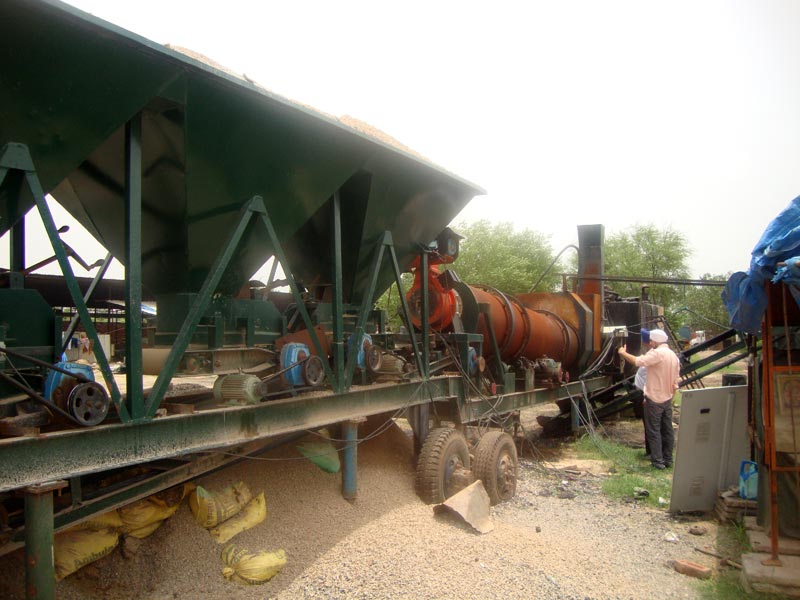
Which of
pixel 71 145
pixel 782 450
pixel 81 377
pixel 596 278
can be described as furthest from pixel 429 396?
pixel 596 278

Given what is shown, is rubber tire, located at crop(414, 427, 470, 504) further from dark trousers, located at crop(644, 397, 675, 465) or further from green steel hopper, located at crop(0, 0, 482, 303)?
dark trousers, located at crop(644, 397, 675, 465)

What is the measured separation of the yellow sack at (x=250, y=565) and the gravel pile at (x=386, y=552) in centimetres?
6

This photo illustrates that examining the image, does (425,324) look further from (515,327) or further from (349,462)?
(515,327)

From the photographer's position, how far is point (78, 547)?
12.3ft

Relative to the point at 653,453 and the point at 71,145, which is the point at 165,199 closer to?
the point at 71,145

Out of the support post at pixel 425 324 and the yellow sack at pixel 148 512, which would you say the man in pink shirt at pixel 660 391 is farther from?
the yellow sack at pixel 148 512

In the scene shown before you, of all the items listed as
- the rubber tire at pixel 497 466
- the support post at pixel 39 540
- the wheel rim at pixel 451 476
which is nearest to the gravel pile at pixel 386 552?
the rubber tire at pixel 497 466

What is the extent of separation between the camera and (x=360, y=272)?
19.7 ft

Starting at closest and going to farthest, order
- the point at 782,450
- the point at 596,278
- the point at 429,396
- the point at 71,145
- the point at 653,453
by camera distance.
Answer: the point at 71,145, the point at 782,450, the point at 429,396, the point at 653,453, the point at 596,278

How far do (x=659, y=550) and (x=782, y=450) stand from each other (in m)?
1.40

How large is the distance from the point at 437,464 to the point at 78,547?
3.20 metres

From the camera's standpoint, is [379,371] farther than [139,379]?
Yes

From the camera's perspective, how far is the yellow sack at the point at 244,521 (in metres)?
4.38

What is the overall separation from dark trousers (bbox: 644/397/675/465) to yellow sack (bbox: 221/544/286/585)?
5.46 metres
